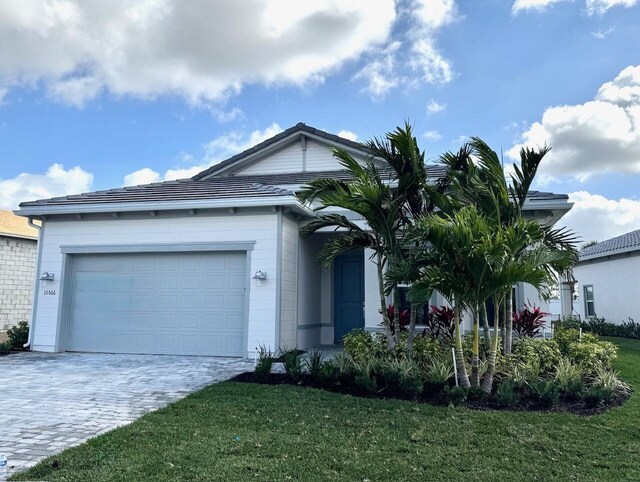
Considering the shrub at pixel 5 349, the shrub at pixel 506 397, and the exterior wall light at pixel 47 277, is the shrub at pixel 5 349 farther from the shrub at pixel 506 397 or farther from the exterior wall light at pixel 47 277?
the shrub at pixel 506 397

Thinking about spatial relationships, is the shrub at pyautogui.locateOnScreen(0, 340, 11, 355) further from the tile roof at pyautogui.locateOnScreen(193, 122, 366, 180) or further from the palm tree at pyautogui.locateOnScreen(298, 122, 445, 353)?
the palm tree at pyautogui.locateOnScreen(298, 122, 445, 353)

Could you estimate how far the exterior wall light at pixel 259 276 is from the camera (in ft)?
32.4

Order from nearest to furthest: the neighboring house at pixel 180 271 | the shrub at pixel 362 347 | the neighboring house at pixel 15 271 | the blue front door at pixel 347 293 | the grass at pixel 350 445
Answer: the grass at pixel 350 445 → the shrub at pixel 362 347 → the neighboring house at pixel 180 271 → the blue front door at pixel 347 293 → the neighboring house at pixel 15 271

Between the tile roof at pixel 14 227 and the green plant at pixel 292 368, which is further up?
the tile roof at pixel 14 227

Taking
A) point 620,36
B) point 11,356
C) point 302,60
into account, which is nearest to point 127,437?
point 11,356

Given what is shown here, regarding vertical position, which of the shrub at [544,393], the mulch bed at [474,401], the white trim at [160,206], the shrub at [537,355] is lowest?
the mulch bed at [474,401]

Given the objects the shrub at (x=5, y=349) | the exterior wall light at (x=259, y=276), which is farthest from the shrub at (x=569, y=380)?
the shrub at (x=5, y=349)

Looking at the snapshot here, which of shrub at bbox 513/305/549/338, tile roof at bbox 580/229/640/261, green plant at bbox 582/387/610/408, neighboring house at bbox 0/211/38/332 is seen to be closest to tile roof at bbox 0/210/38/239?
neighboring house at bbox 0/211/38/332

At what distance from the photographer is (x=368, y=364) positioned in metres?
6.88

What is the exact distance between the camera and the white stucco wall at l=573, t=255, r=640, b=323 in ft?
56.9

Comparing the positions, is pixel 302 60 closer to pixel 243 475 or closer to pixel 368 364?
pixel 368 364

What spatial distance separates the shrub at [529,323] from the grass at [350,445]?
324 centimetres

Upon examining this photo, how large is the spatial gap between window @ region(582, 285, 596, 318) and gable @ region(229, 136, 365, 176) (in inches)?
544

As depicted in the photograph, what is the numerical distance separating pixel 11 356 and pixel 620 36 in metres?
14.8
